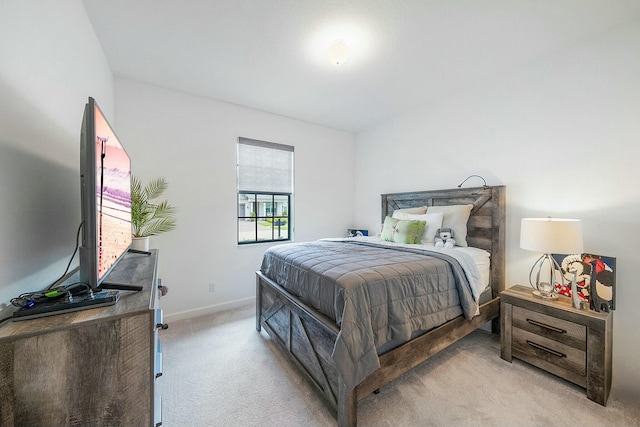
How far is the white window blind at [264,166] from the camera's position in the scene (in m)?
3.31

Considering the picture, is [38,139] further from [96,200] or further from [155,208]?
[155,208]

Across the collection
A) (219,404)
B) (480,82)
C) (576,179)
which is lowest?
(219,404)

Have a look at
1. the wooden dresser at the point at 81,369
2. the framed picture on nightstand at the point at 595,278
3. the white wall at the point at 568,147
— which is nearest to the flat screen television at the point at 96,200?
the wooden dresser at the point at 81,369

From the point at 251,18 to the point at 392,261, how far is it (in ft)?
7.00

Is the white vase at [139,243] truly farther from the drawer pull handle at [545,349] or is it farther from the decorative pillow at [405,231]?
the drawer pull handle at [545,349]

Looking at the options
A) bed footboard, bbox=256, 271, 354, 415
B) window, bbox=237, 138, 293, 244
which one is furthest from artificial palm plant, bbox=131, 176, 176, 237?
bed footboard, bbox=256, 271, 354, 415

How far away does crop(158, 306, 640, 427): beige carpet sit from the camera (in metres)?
1.50

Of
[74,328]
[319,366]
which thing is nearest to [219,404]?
[319,366]

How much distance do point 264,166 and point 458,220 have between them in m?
2.59

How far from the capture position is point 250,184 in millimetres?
3377

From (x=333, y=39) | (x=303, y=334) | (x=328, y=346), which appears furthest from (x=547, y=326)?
(x=333, y=39)

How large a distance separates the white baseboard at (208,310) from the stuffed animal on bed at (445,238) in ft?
8.23

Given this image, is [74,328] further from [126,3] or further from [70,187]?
[126,3]

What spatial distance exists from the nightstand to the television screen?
280 centimetres
